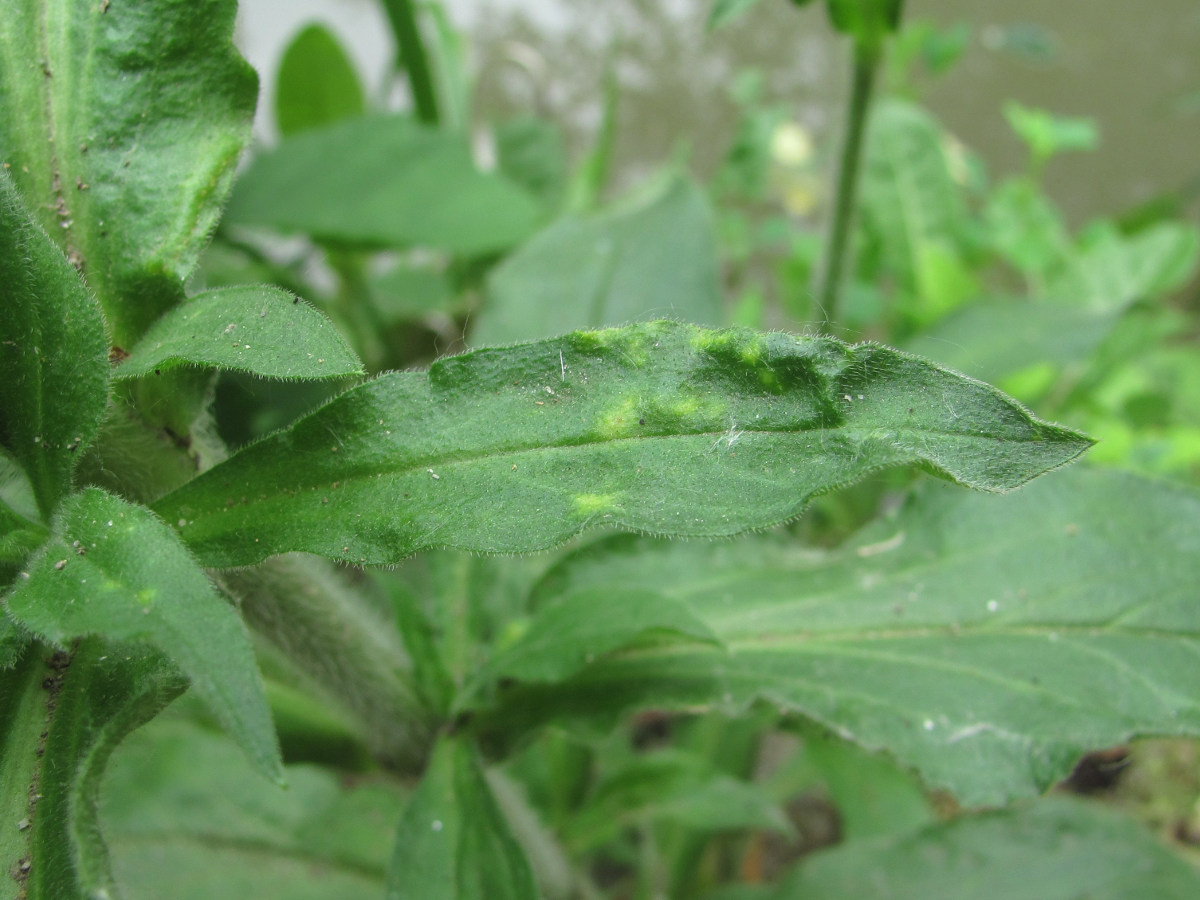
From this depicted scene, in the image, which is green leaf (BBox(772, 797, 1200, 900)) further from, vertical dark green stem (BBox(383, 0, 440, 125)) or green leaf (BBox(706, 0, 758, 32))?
vertical dark green stem (BBox(383, 0, 440, 125))

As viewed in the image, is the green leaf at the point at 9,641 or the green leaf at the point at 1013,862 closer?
the green leaf at the point at 9,641

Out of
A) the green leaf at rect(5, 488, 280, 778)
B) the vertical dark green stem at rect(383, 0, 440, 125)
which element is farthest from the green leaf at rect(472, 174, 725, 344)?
the green leaf at rect(5, 488, 280, 778)

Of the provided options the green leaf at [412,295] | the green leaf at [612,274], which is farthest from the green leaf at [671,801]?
the green leaf at [412,295]

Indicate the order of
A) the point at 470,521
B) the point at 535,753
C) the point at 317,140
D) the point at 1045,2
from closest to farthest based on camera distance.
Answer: the point at 470,521 < the point at 535,753 < the point at 317,140 < the point at 1045,2

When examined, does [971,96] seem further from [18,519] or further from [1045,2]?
[18,519]

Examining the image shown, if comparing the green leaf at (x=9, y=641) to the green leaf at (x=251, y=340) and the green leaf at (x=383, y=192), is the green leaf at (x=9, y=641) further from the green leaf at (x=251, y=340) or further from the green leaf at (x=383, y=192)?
the green leaf at (x=383, y=192)

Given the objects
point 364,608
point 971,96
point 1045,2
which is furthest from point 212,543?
point 1045,2
